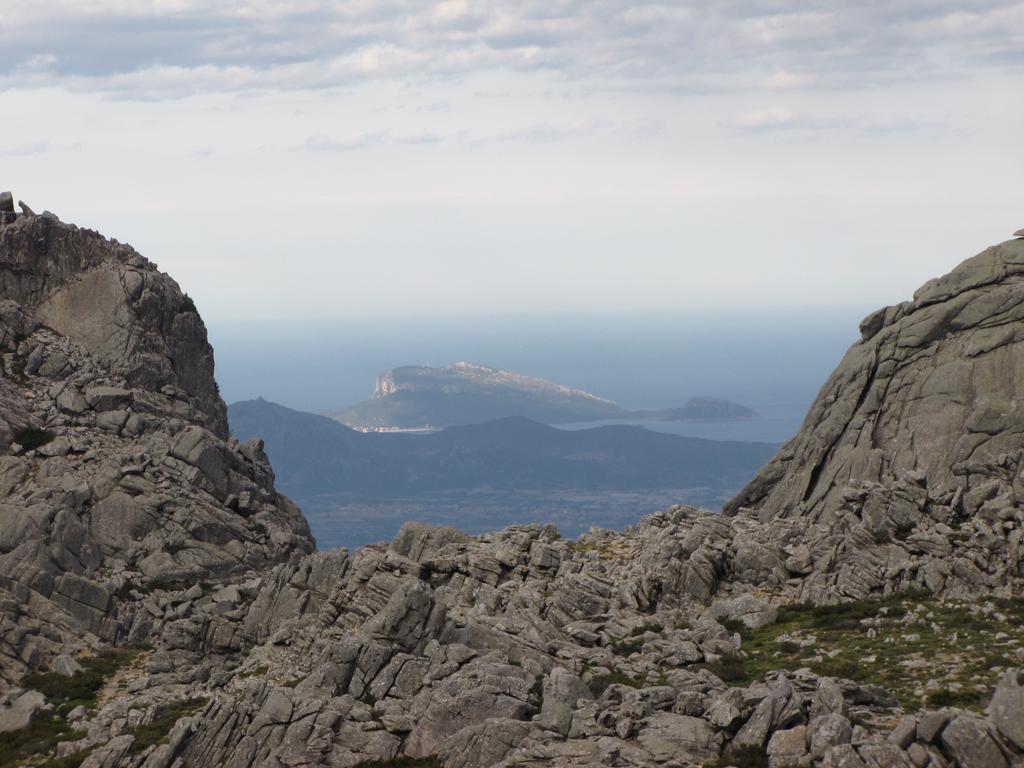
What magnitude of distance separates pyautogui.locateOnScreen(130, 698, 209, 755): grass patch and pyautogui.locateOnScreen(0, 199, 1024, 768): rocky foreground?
0.56ft

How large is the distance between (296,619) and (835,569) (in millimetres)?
25488

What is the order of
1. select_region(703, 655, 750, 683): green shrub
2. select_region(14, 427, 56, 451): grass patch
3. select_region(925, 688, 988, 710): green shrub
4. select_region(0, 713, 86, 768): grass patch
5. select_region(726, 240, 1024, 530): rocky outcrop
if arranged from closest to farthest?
select_region(925, 688, 988, 710): green shrub < select_region(703, 655, 750, 683): green shrub < select_region(0, 713, 86, 768): grass patch < select_region(726, 240, 1024, 530): rocky outcrop < select_region(14, 427, 56, 451): grass patch

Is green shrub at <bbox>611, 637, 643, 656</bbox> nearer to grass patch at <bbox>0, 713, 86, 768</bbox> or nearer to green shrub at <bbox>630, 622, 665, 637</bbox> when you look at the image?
green shrub at <bbox>630, 622, 665, 637</bbox>

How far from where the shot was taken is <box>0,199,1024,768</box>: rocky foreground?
40.1 meters

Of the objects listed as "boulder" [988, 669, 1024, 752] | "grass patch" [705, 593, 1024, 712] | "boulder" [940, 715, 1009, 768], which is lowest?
"grass patch" [705, 593, 1024, 712]

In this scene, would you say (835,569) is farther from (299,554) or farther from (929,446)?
(299,554)

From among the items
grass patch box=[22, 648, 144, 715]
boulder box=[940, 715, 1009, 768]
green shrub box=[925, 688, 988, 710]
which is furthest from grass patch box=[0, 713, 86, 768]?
Answer: boulder box=[940, 715, 1009, 768]

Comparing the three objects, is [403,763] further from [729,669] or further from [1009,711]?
[1009,711]

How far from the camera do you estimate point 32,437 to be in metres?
79.7

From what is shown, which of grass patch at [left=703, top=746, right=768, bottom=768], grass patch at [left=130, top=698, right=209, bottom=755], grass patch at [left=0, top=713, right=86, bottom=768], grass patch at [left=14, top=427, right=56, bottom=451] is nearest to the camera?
grass patch at [left=703, top=746, right=768, bottom=768]

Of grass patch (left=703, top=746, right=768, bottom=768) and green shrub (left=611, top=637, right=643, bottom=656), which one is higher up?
grass patch (left=703, top=746, right=768, bottom=768)

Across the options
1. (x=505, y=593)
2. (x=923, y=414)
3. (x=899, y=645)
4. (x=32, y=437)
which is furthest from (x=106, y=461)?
(x=899, y=645)

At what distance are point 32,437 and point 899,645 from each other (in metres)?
56.4

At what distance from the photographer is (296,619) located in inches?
2362
